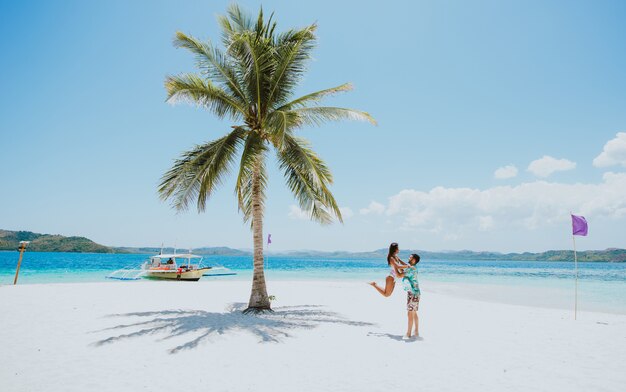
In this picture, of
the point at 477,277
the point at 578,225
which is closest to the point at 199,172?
the point at 578,225

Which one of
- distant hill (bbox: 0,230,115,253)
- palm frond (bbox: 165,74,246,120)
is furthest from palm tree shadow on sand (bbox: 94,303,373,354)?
distant hill (bbox: 0,230,115,253)

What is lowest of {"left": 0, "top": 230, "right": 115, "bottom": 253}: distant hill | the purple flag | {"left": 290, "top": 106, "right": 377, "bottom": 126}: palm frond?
{"left": 0, "top": 230, "right": 115, "bottom": 253}: distant hill

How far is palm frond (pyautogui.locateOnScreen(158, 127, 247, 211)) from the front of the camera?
958 centimetres

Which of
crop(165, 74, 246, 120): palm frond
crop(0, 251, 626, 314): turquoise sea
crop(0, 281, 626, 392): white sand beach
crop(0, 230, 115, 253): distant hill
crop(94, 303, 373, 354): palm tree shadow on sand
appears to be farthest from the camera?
crop(0, 230, 115, 253): distant hill

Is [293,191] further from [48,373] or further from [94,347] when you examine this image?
[48,373]

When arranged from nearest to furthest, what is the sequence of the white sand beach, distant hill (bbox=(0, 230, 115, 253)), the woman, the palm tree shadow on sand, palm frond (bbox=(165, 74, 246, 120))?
the white sand beach
the palm tree shadow on sand
the woman
palm frond (bbox=(165, 74, 246, 120))
distant hill (bbox=(0, 230, 115, 253))

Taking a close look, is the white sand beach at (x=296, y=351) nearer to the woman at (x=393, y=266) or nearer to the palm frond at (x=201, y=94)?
the woman at (x=393, y=266)

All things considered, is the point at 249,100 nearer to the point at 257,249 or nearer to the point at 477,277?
the point at 257,249

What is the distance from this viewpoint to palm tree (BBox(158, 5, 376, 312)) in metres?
9.64

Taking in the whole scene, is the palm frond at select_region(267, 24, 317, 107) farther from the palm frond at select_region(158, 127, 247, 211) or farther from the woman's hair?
the woman's hair

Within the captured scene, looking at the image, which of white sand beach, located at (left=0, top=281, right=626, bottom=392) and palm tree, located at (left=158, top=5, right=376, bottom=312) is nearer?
white sand beach, located at (left=0, top=281, right=626, bottom=392)

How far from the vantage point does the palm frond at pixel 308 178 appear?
9.82 m

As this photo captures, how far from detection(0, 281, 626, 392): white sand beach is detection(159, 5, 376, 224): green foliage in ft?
10.8

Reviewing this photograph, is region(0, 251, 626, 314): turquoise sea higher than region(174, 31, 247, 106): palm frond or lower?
lower
